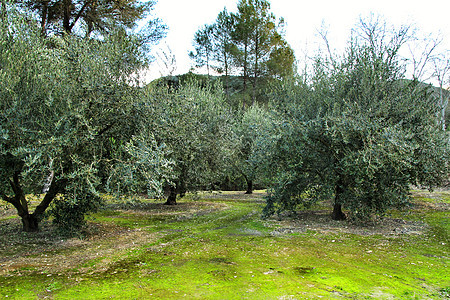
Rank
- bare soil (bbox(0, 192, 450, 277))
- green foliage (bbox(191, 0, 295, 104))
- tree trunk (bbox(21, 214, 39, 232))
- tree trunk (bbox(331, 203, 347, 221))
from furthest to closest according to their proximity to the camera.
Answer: green foliage (bbox(191, 0, 295, 104)), tree trunk (bbox(331, 203, 347, 221)), tree trunk (bbox(21, 214, 39, 232)), bare soil (bbox(0, 192, 450, 277))

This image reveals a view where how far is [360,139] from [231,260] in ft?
20.8

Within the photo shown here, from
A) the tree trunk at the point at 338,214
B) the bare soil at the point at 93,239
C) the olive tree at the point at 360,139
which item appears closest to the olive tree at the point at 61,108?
the bare soil at the point at 93,239

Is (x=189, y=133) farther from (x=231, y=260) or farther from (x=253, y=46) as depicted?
(x=253, y=46)

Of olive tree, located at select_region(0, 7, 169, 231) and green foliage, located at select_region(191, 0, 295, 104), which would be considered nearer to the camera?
olive tree, located at select_region(0, 7, 169, 231)

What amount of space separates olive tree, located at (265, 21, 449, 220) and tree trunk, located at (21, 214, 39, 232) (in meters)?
8.31

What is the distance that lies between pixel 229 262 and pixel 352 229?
241 inches

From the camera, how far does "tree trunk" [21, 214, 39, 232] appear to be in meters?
10.7

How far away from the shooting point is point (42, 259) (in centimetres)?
811

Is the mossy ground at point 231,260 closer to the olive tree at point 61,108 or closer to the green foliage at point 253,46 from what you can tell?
the olive tree at point 61,108

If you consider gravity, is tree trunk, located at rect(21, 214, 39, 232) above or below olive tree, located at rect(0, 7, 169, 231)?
below

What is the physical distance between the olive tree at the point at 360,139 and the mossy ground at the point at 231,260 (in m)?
1.42

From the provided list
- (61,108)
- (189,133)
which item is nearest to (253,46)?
(189,133)

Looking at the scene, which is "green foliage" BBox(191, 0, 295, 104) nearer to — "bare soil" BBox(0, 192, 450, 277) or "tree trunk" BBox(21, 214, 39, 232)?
"bare soil" BBox(0, 192, 450, 277)

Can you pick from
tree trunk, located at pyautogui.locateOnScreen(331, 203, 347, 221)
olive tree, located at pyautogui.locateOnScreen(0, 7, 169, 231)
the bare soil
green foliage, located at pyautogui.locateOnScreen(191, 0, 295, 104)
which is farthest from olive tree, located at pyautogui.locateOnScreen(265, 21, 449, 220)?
green foliage, located at pyautogui.locateOnScreen(191, 0, 295, 104)
